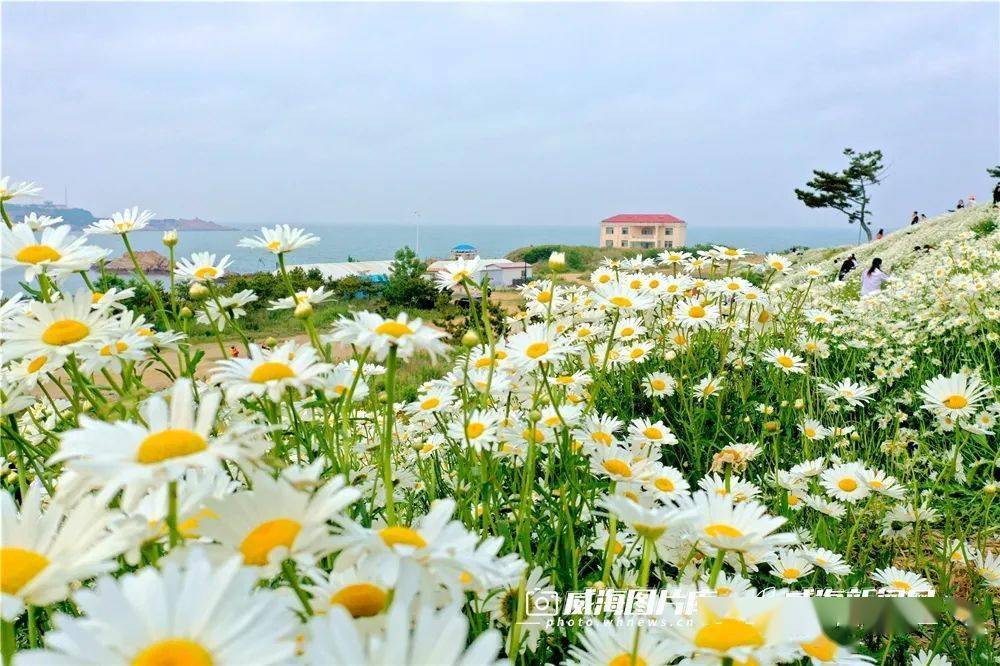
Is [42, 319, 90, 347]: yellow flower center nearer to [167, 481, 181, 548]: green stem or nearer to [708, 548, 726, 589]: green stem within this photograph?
[167, 481, 181, 548]: green stem

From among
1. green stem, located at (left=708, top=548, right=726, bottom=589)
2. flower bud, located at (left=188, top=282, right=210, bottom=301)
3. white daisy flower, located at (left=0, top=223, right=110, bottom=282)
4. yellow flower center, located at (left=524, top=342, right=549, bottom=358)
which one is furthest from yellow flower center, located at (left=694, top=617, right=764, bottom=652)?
flower bud, located at (left=188, top=282, right=210, bottom=301)

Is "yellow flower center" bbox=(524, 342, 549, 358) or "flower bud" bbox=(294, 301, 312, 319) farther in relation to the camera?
"yellow flower center" bbox=(524, 342, 549, 358)

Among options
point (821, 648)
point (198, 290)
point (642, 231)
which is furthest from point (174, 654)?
point (642, 231)

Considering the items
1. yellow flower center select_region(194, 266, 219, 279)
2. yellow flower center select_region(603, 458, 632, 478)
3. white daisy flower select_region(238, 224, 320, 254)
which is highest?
white daisy flower select_region(238, 224, 320, 254)

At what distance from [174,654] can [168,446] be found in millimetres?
225

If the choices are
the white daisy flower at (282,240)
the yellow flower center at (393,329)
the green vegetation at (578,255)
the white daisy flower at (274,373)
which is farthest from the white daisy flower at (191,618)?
the green vegetation at (578,255)

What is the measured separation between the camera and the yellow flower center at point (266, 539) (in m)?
0.69

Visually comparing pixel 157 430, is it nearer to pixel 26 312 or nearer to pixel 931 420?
pixel 26 312

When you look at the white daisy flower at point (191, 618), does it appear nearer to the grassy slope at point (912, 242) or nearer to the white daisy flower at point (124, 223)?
the white daisy flower at point (124, 223)

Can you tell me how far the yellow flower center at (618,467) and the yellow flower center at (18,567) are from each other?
1.01 metres

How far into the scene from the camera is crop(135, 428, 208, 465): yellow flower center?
71cm

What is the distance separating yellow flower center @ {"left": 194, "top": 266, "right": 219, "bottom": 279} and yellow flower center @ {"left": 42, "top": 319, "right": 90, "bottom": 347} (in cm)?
61

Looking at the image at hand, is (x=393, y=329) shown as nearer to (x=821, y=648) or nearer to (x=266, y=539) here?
(x=266, y=539)

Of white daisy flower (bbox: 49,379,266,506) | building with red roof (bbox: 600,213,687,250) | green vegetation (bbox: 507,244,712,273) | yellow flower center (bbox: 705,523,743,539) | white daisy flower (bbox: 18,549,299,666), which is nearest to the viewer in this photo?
white daisy flower (bbox: 18,549,299,666)
